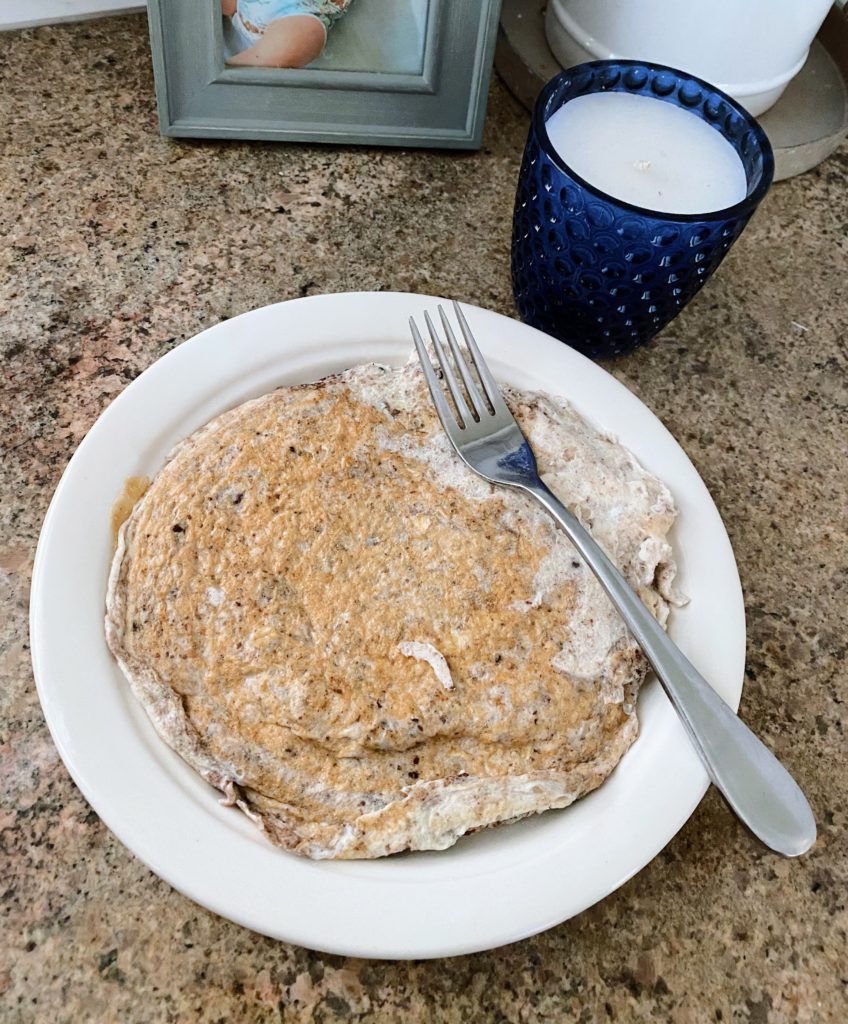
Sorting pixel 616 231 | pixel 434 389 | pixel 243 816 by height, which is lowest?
pixel 243 816

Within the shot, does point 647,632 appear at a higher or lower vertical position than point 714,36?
lower

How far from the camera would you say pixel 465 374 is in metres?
0.81

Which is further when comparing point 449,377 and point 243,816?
point 449,377

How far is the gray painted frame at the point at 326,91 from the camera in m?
0.99

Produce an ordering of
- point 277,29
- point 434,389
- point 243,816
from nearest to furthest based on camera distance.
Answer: point 243,816
point 434,389
point 277,29

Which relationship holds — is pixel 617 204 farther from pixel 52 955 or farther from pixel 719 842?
pixel 52 955

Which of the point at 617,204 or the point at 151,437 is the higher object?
the point at 617,204

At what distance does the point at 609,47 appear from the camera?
3.57ft

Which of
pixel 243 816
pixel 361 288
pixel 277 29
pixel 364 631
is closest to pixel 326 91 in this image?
pixel 277 29

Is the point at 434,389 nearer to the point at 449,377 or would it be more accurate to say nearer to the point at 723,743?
the point at 449,377

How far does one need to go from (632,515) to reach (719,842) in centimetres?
29

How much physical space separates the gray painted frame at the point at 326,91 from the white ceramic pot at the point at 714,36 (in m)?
0.15

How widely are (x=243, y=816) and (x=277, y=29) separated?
84cm

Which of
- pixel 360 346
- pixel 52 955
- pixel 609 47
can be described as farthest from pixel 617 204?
pixel 52 955
